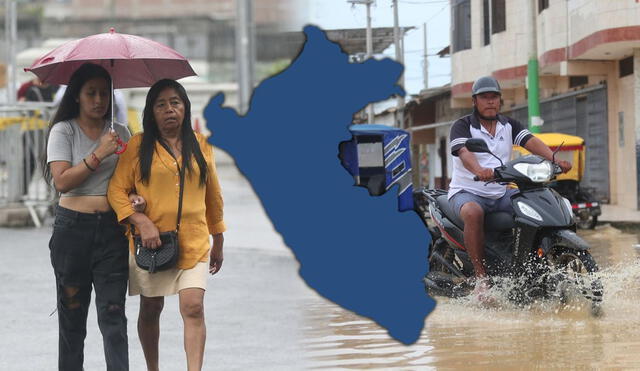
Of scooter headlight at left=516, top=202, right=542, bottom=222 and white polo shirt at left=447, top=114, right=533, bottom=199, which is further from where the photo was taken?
scooter headlight at left=516, top=202, right=542, bottom=222

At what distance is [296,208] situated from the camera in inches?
160

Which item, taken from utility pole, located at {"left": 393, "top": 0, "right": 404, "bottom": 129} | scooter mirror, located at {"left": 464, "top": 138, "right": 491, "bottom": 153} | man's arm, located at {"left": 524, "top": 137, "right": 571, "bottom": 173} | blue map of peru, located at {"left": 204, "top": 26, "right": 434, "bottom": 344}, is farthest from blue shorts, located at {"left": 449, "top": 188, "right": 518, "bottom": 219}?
blue map of peru, located at {"left": 204, "top": 26, "right": 434, "bottom": 344}

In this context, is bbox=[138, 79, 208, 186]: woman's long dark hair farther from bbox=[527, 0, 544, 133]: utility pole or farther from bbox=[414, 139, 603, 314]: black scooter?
bbox=[527, 0, 544, 133]: utility pole

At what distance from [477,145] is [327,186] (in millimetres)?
1355

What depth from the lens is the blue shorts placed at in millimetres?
5793

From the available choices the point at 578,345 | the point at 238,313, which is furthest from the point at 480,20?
the point at 238,313

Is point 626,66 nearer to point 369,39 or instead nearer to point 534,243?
point 534,243

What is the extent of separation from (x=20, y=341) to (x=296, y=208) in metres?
1.99

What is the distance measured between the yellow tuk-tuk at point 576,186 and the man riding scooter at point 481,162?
5.10 meters

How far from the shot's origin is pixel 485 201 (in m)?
5.85

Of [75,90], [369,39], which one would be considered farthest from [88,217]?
[369,39]

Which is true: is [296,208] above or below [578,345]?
above

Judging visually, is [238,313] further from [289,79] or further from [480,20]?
[289,79]

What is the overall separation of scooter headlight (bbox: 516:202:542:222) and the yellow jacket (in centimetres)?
210
